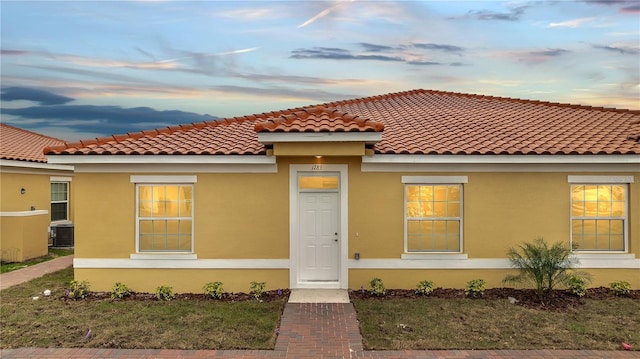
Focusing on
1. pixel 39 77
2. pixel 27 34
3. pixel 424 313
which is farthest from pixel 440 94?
pixel 39 77

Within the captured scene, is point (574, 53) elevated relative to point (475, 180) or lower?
elevated

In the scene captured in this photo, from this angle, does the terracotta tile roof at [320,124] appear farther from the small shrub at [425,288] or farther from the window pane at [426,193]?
the small shrub at [425,288]

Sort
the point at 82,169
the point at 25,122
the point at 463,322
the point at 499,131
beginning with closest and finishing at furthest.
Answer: the point at 463,322 < the point at 82,169 < the point at 499,131 < the point at 25,122

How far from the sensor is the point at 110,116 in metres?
24.4

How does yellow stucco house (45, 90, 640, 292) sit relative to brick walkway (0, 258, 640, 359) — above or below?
above

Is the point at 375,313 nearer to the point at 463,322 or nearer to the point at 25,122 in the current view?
the point at 463,322

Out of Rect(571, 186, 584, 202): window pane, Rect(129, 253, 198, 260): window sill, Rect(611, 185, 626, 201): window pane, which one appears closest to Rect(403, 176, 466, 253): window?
Rect(571, 186, 584, 202): window pane

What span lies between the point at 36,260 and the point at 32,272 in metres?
2.24

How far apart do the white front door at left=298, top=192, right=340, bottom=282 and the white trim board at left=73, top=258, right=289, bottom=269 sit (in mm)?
598

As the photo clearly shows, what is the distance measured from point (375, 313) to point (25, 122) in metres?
23.2

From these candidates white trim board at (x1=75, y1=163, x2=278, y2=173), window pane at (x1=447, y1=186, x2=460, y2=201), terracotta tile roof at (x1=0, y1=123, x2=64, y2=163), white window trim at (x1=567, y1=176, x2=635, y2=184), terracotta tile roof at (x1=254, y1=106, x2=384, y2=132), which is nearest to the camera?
terracotta tile roof at (x1=254, y1=106, x2=384, y2=132)

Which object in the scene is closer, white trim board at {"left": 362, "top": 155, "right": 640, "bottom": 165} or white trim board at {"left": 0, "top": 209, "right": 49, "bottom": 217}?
white trim board at {"left": 362, "top": 155, "right": 640, "bottom": 165}

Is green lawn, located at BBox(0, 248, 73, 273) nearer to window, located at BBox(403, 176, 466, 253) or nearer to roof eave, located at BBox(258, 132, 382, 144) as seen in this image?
roof eave, located at BBox(258, 132, 382, 144)

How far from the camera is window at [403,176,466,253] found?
8.58m
